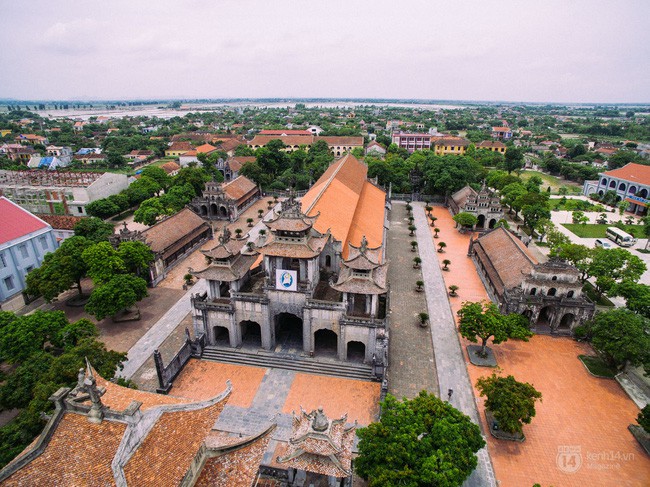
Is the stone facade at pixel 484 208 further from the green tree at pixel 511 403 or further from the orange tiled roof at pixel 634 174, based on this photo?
the green tree at pixel 511 403

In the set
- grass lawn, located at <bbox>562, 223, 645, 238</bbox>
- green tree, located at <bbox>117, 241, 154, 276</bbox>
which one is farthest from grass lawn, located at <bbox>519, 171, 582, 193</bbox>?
green tree, located at <bbox>117, 241, 154, 276</bbox>

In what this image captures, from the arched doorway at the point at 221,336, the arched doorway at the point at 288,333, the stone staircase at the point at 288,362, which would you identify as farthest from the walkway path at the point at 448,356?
the arched doorway at the point at 221,336

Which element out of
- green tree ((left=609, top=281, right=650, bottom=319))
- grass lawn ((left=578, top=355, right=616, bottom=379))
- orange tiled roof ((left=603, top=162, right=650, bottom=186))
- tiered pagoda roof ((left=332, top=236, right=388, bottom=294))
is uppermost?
tiered pagoda roof ((left=332, top=236, right=388, bottom=294))

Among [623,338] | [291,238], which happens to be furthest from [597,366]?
[291,238]

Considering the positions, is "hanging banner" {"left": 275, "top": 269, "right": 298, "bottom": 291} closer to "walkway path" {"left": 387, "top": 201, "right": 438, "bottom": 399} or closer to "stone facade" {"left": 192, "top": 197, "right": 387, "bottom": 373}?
"stone facade" {"left": 192, "top": 197, "right": 387, "bottom": 373}

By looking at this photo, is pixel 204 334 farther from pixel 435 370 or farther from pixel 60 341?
pixel 435 370

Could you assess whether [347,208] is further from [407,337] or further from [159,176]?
[159,176]

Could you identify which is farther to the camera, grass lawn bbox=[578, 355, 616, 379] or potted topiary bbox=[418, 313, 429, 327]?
potted topiary bbox=[418, 313, 429, 327]
